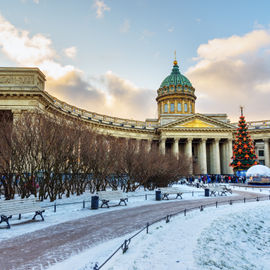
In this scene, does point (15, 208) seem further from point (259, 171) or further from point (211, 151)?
point (211, 151)

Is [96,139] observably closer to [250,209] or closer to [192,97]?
[250,209]

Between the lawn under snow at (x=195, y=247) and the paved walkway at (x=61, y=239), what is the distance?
21.3 inches

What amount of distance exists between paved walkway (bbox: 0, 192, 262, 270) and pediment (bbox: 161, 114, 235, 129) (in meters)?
46.9

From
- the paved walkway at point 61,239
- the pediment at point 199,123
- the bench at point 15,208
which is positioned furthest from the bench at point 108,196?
the pediment at point 199,123

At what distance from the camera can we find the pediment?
191ft

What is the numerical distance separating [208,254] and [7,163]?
12.5 m

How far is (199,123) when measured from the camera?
58625mm

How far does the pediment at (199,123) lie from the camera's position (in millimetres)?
58094

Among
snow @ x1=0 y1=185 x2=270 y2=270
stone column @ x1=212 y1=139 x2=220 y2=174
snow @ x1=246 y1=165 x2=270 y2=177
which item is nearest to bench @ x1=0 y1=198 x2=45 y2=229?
snow @ x1=0 y1=185 x2=270 y2=270

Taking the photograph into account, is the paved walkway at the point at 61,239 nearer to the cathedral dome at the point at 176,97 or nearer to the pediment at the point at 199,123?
the pediment at the point at 199,123

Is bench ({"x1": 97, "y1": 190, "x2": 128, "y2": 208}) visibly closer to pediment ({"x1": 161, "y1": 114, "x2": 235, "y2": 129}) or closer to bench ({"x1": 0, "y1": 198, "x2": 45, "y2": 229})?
bench ({"x1": 0, "y1": 198, "x2": 45, "y2": 229})

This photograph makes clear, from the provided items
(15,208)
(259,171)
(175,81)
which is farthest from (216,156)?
(15,208)

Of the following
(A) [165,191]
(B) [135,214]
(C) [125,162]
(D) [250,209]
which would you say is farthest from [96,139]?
(D) [250,209]

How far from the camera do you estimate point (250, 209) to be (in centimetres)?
1510
